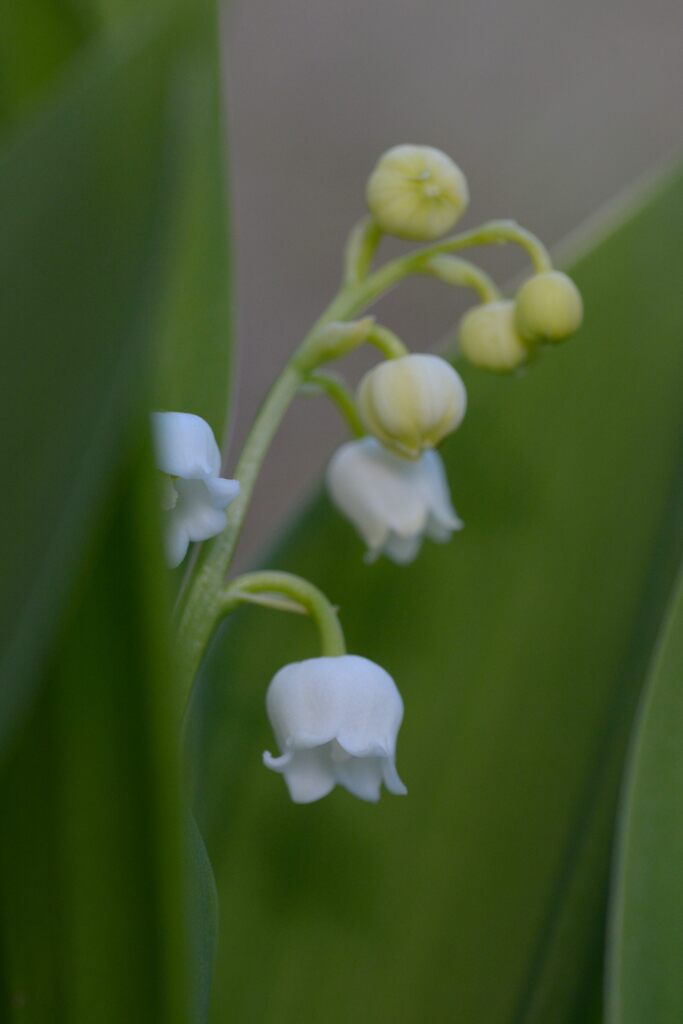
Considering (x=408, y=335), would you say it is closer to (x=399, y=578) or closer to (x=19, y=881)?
(x=399, y=578)

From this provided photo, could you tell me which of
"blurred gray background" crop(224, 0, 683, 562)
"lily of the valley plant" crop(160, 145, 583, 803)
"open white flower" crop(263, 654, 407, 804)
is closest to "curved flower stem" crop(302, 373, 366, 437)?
"lily of the valley plant" crop(160, 145, 583, 803)

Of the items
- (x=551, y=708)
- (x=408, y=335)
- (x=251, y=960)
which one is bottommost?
(x=251, y=960)

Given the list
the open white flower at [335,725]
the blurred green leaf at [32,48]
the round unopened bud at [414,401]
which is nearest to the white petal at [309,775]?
the open white flower at [335,725]

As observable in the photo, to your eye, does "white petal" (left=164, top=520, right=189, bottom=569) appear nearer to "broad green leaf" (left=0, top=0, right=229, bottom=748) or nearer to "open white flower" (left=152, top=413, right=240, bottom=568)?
"open white flower" (left=152, top=413, right=240, bottom=568)

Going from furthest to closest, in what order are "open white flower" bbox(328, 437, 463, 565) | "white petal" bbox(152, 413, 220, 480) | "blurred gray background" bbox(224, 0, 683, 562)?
"blurred gray background" bbox(224, 0, 683, 562) < "open white flower" bbox(328, 437, 463, 565) < "white petal" bbox(152, 413, 220, 480)

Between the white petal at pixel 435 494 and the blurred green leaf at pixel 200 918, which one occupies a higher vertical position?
the white petal at pixel 435 494

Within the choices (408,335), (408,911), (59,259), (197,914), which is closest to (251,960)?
(408,911)

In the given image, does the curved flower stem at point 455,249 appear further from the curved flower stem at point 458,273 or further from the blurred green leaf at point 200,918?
the blurred green leaf at point 200,918
